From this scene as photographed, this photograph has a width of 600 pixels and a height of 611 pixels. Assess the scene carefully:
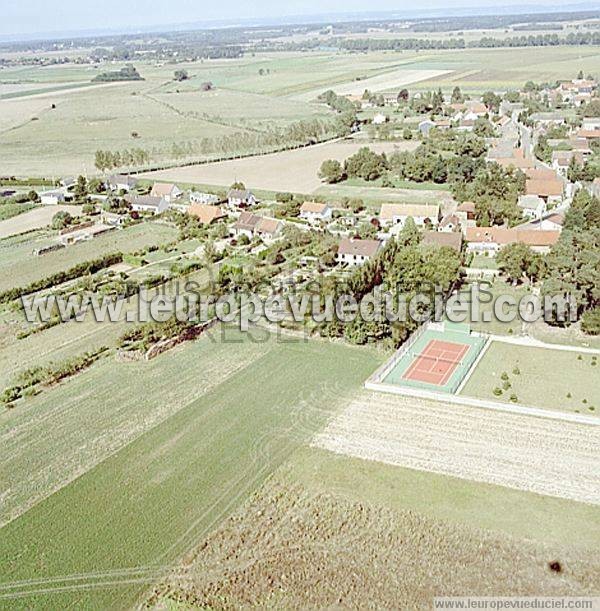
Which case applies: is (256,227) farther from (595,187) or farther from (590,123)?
(590,123)

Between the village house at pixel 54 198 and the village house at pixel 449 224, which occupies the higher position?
the village house at pixel 54 198

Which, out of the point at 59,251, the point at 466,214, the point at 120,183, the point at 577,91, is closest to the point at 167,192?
the point at 120,183

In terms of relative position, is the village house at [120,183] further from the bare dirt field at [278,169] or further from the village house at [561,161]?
the village house at [561,161]

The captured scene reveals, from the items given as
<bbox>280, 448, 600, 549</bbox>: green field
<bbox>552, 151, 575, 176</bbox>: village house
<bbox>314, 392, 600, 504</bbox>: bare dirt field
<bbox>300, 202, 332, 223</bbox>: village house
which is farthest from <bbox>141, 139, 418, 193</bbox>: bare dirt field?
<bbox>280, 448, 600, 549</bbox>: green field

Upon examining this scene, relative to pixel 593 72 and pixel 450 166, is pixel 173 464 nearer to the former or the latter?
pixel 450 166

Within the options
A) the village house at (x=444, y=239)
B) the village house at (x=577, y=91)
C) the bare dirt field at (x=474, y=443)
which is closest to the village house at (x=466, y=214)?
the village house at (x=444, y=239)

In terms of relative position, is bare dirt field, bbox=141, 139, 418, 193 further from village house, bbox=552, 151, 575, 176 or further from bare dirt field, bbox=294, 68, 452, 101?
bare dirt field, bbox=294, 68, 452, 101
